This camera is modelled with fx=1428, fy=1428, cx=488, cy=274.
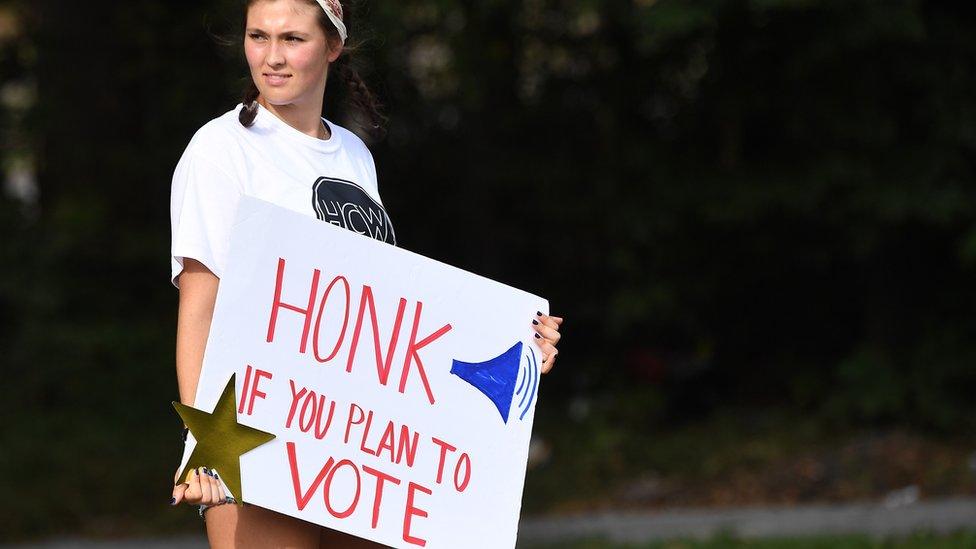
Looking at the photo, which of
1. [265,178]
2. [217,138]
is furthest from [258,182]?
[217,138]

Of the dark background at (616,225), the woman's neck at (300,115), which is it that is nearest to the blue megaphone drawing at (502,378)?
the woman's neck at (300,115)

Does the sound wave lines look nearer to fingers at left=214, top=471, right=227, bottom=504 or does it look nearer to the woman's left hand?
the woman's left hand

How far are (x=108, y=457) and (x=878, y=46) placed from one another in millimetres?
5640

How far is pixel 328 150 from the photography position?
3037 mm

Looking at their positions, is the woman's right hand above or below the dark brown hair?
below

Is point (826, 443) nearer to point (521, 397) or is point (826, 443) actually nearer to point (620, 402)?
point (620, 402)

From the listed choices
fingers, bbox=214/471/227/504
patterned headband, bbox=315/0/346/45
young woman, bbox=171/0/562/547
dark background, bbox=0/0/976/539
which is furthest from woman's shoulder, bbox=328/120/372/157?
dark background, bbox=0/0/976/539

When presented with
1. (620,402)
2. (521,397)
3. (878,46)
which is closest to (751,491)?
(620,402)

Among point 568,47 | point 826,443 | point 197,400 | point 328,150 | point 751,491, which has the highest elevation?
point 568,47

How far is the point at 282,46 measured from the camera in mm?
2916

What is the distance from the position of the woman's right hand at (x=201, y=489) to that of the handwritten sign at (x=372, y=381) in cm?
6

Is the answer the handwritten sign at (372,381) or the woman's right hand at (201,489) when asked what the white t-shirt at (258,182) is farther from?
the woman's right hand at (201,489)

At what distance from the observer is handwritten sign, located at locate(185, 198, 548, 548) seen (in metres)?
2.81

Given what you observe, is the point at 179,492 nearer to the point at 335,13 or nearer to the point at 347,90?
the point at 335,13
